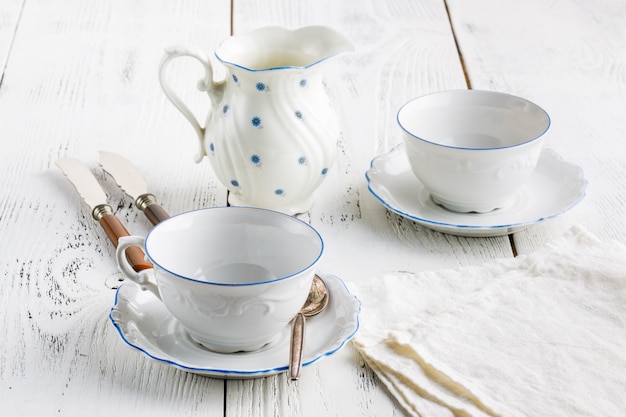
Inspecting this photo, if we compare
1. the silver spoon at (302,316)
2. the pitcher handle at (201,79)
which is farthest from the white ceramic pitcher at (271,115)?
the silver spoon at (302,316)

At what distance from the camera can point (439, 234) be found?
1.13 m

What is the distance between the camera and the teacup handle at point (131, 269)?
852 mm

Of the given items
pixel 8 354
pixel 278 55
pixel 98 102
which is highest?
pixel 278 55

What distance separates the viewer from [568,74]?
1.64 m

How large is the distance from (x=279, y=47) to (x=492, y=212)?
1.15ft

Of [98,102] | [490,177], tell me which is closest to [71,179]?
[98,102]

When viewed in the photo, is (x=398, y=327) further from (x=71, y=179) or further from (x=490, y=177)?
(x=71, y=179)

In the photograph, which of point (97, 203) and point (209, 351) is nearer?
point (209, 351)

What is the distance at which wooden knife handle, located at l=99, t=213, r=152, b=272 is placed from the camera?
98cm

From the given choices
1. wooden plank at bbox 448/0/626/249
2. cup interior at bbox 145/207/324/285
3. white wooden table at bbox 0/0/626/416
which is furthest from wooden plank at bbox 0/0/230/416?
wooden plank at bbox 448/0/626/249

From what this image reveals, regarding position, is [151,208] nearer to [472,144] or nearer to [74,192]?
[74,192]

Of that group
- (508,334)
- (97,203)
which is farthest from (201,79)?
(508,334)

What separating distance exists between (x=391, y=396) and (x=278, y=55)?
1.67 ft

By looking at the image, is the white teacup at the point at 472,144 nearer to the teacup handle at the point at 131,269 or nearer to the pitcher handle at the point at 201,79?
the pitcher handle at the point at 201,79
